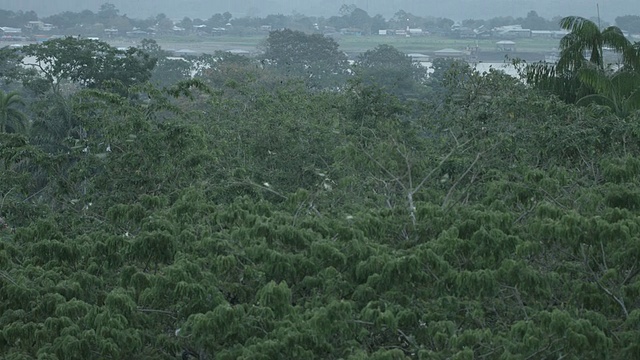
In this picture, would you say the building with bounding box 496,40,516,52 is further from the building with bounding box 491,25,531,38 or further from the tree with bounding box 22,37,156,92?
the tree with bounding box 22,37,156,92

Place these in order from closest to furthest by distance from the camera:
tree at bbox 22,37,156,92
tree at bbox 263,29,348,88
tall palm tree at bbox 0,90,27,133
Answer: tall palm tree at bbox 0,90,27,133 → tree at bbox 22,37,156,92 → tree at bbox 263,29,348,88

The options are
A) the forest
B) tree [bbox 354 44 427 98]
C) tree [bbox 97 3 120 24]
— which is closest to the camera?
the forest

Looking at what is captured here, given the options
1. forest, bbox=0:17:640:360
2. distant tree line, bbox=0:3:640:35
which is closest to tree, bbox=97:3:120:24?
distant tree line, bbox=0:3:640:35

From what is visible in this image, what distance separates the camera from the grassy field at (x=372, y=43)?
11450cm

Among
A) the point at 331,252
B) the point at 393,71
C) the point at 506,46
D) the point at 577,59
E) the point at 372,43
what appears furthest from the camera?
the point at 372,43

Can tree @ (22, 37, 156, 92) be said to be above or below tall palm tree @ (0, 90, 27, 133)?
above

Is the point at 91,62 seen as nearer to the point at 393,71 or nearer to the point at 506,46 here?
the point at 393,71

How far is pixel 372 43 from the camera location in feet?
403

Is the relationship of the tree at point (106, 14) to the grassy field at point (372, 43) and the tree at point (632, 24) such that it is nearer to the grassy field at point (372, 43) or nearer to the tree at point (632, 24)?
the grassy field at point (372, 43)

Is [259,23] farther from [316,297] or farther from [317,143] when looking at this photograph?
[316,297]

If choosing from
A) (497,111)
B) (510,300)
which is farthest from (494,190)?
(497,111)


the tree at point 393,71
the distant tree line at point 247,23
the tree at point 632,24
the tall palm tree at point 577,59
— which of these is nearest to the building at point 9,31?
the distant tree line at point 247,23

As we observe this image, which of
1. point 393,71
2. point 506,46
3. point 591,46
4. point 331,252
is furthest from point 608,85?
point 506,46

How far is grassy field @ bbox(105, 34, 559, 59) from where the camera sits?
376ft
